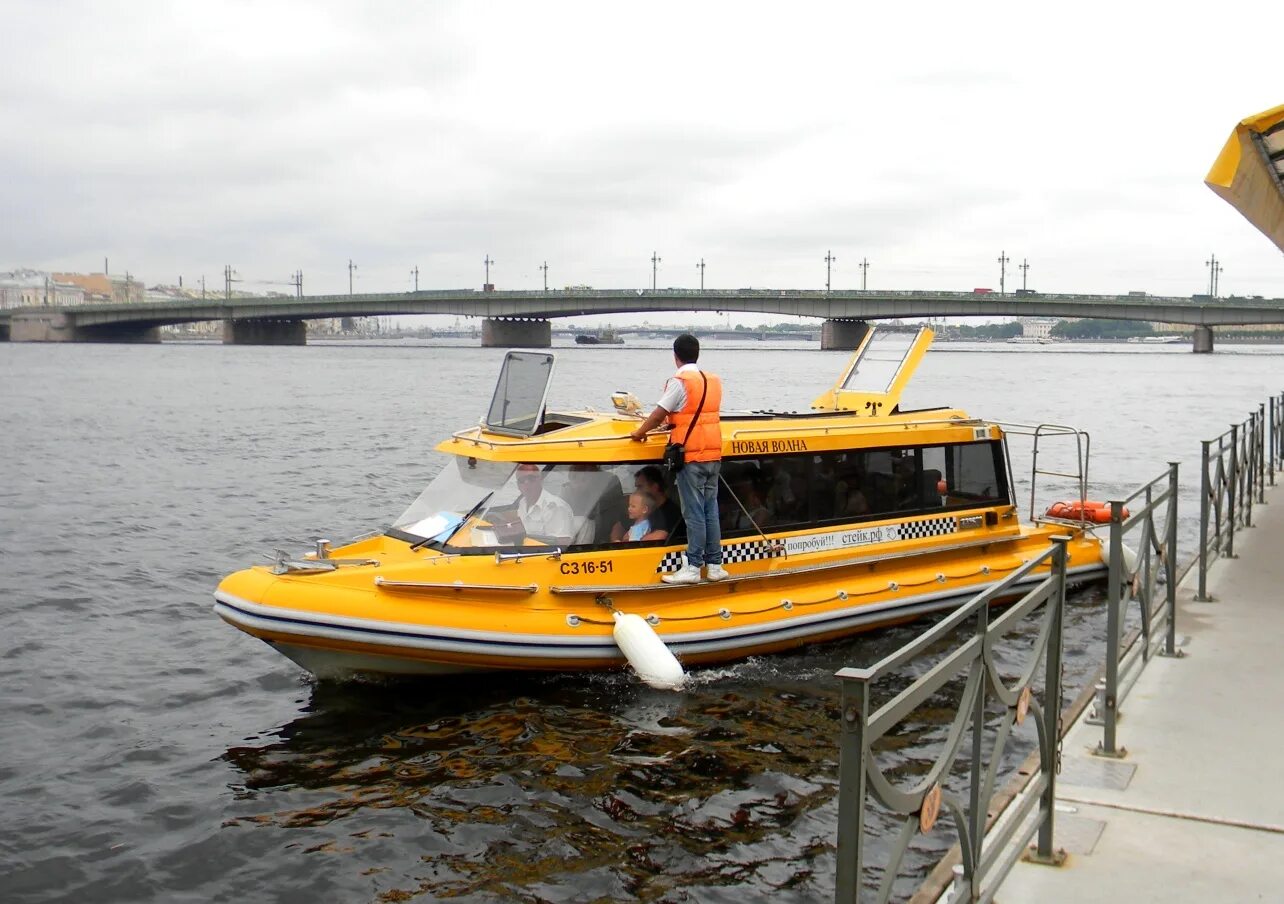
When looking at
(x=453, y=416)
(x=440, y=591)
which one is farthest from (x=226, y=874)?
(x=453, y=416)

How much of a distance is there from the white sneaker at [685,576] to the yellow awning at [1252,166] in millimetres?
5083

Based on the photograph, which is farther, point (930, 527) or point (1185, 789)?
point (930, 527)

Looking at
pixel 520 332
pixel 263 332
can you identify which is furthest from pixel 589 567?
pixel 263 332

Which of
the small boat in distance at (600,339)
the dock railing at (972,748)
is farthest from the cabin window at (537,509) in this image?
the small boat in distance at (600,339)

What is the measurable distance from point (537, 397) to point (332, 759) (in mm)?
3852

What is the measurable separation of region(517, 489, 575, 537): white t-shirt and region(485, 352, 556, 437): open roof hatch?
83 centimetres

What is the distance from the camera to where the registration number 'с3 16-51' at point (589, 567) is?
32.8ft

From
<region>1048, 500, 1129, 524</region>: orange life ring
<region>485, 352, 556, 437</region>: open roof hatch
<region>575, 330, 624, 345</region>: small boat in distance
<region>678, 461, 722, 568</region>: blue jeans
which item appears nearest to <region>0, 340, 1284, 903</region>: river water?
<region>678, 461, 722, 568</region>: blue jeans

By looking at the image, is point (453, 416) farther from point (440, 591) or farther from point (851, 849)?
point (851, 849)

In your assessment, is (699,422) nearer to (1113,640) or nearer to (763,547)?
(763,547)

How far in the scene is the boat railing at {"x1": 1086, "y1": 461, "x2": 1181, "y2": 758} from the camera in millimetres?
6180

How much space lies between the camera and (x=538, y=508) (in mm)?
10258

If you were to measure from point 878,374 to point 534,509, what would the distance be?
5.07 m

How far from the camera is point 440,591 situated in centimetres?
946
